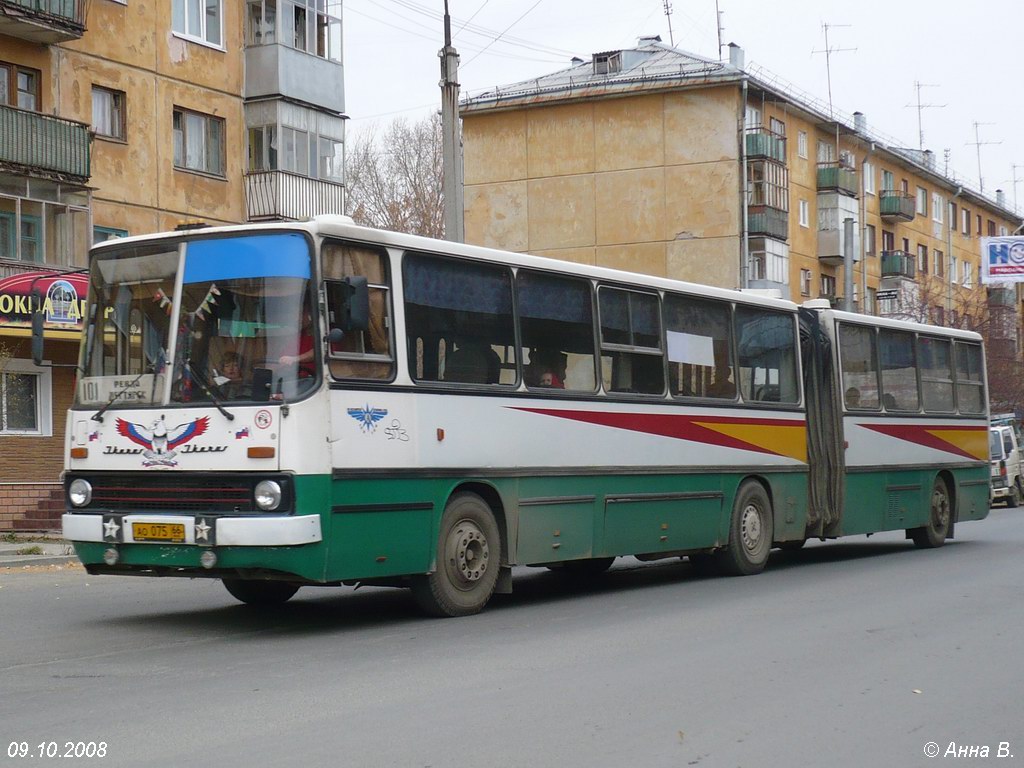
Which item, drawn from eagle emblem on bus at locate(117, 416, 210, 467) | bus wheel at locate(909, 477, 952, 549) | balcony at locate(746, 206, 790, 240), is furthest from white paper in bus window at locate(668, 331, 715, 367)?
balcony at locate(746, 206, 790, 240)

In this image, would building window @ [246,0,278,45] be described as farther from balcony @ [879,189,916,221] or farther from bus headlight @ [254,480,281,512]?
balcony @ [879,189,916,221]

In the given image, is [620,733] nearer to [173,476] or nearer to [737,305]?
[173,476]

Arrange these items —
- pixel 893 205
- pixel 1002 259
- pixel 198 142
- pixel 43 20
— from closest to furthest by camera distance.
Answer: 1. pixel 43 20
2. pixel 198 142
3. pixel 1002 259
4. pixel 893 205

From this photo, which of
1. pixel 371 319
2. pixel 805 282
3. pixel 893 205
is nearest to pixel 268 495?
pixel 371 319

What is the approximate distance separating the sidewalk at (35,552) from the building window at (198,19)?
13.5m

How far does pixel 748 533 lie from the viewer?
16.2 metres

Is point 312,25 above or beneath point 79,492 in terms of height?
above

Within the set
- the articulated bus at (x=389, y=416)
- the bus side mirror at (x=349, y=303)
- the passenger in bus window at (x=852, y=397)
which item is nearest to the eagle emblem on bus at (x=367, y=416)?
the articulated bus at (x=389, y=416)

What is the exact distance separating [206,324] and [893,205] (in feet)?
199

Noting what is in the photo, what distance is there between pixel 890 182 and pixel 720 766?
66.0 meters

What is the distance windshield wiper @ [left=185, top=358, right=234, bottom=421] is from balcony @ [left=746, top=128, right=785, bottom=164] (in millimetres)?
43622

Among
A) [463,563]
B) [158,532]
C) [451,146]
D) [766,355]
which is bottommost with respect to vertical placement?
[463,563]

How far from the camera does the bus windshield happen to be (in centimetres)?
1058

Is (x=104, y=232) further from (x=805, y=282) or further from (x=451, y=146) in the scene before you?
(x=805, y=282)
